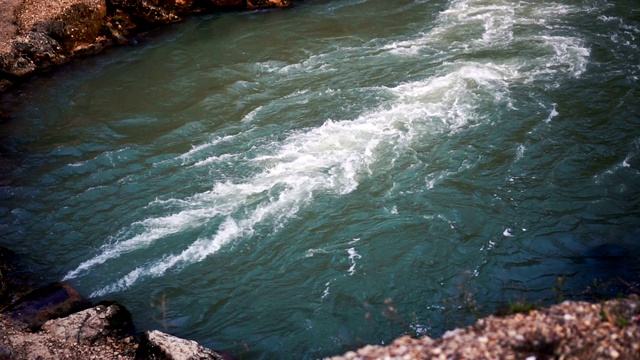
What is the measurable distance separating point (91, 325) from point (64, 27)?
13.0 meters

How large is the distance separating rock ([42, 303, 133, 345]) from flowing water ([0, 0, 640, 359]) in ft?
1.31

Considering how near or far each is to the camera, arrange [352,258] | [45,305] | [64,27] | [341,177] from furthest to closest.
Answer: [64,27]
[341,177]
[352,258]
[45,305]

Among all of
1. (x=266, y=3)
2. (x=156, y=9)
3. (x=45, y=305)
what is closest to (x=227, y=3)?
(x=266, y=3)

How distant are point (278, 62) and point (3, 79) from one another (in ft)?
28.5

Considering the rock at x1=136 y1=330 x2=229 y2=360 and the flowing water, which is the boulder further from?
the rock at x1=136 y1=330 x2=229 y2=360

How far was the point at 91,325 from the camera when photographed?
8.48 metres

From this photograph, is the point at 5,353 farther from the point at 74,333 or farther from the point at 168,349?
the point at 168,349

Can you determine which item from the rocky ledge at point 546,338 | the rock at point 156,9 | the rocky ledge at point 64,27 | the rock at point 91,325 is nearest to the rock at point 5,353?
the rock at point 91,325

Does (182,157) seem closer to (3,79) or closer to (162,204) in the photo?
(162,204)

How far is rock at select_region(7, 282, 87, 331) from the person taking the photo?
8820 millimetres

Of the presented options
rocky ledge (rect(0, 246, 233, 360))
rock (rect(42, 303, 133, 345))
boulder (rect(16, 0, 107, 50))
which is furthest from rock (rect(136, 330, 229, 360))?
boulder (rect(16, 0, 107, 50))

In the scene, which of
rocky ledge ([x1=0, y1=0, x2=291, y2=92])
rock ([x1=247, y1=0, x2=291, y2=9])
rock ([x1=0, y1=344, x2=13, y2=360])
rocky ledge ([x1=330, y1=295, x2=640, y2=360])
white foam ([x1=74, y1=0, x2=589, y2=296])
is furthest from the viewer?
rock ([x1=247, y1=0, x2=291, y2=9])

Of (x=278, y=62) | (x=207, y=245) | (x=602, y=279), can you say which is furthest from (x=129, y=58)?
(x=602, y=279)

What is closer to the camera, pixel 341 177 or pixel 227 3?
pixel 341 177
